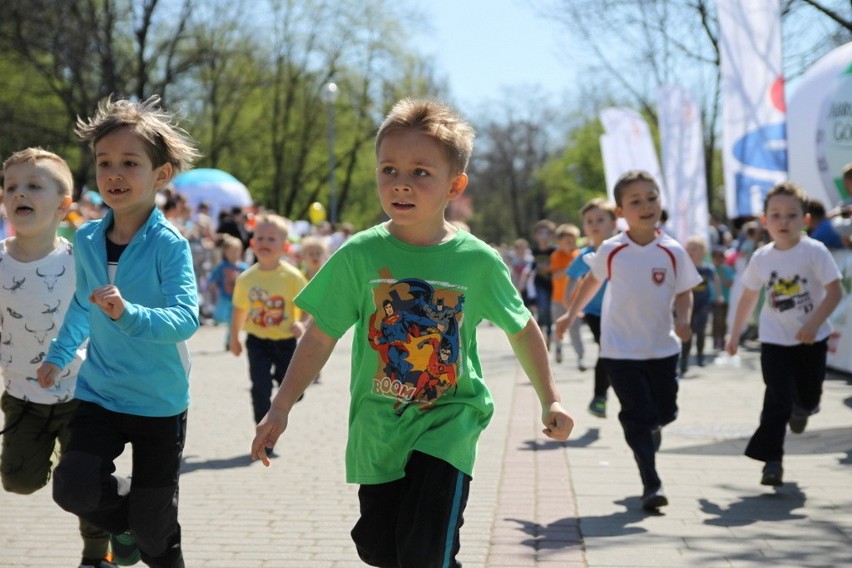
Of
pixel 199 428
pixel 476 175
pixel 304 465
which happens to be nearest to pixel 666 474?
pixel 304 465

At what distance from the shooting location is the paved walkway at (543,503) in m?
5.60

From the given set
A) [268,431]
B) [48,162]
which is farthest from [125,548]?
[48,162]

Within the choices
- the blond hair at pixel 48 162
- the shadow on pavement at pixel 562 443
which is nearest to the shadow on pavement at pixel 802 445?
the shadow on pavement at pixel 562 443

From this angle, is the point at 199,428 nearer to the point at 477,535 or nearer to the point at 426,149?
the point at 477,535

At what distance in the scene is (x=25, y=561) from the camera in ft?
17.7

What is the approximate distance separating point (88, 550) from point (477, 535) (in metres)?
1.87

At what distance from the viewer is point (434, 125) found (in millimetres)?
4012

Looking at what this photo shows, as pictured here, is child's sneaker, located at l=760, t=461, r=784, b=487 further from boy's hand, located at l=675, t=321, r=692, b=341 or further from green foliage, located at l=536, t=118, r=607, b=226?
green foliage, located at l=536, t=118, r=607, b=226

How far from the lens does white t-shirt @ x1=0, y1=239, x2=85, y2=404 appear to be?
208 inches

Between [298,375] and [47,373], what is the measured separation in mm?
1226

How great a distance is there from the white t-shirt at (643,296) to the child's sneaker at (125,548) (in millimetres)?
3226

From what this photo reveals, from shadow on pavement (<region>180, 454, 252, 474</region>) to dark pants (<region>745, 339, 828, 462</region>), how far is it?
3.30 metres

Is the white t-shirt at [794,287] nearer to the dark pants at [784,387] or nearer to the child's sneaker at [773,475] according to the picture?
the dark pants at [784,387]

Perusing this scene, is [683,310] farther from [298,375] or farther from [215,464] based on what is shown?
[298,375]
